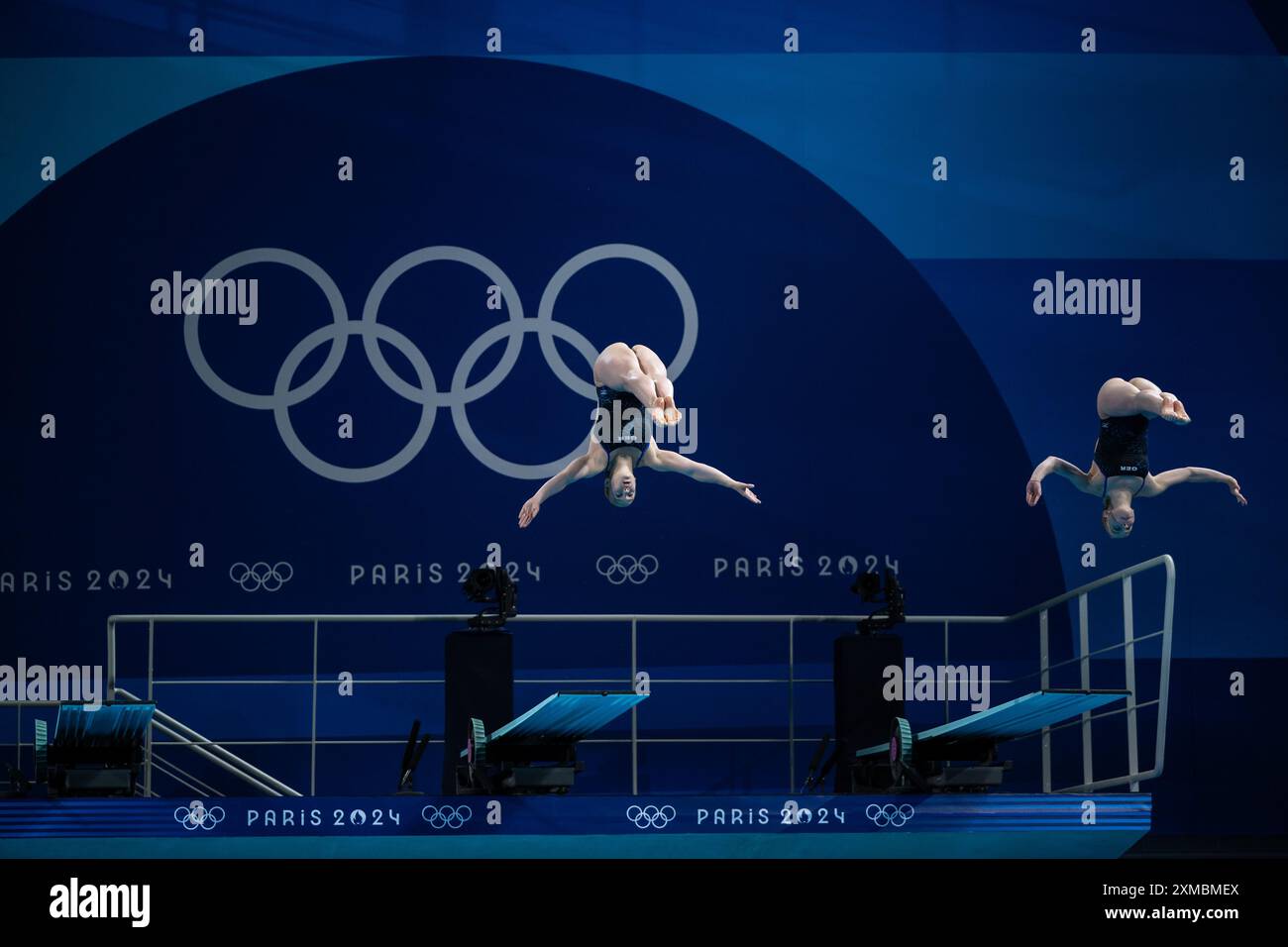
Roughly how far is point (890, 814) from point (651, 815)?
3.44ft

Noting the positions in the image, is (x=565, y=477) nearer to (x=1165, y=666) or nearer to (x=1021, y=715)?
(x=1021, y=715)

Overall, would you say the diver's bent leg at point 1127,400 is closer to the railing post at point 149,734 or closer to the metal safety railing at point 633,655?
the metal safety railing at point 633,655

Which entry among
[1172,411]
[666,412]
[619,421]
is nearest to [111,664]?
[619,421]

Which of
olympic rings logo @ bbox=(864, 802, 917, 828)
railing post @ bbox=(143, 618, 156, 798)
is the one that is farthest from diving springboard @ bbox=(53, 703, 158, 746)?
olympic rings logo @ bbox=(864, 802, 917, 828)

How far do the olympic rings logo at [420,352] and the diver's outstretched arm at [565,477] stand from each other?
86 centimetres

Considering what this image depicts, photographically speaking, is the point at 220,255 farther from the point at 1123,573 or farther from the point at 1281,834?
the point at 1281,834

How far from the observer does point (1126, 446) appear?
1099 cm

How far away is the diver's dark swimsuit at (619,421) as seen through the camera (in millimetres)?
10820

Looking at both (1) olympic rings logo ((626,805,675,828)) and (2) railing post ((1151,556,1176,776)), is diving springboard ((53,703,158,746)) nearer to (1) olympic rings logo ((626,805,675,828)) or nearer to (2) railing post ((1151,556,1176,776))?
(1) olympic rings logo ((626,805,675,828))

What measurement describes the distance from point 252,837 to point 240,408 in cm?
364

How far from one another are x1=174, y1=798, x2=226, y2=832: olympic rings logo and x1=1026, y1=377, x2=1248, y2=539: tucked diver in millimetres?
4521

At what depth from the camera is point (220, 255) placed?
12.0 meters

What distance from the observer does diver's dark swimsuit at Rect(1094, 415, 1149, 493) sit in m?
11.0
